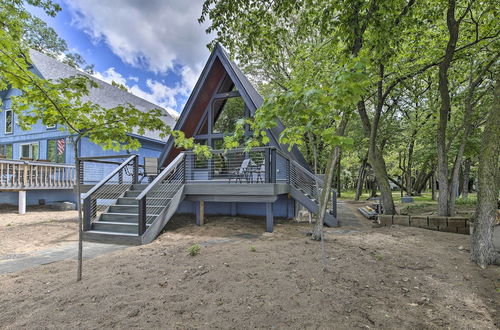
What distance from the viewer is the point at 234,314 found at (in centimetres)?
279

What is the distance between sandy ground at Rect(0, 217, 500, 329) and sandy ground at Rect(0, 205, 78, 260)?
2.15 meters

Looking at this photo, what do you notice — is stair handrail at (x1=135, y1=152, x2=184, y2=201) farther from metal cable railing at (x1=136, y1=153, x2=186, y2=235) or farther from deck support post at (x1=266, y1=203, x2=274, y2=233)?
deck support post at (x1=266, y1=203, x2=274, y2=233)

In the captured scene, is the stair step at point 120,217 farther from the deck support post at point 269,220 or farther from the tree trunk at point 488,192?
the tree trunk at point 488,192

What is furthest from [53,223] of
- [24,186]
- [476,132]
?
[476,132]

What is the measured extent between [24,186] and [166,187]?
806 cm

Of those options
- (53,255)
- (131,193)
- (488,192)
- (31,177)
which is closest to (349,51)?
(488,192)

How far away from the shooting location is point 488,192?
420 centimetres

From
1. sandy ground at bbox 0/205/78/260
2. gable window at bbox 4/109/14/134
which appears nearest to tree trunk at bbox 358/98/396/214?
sandy ground at bbox 0/205/78/260

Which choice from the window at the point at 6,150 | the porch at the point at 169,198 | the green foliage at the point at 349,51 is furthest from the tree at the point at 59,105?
the window at the point at 6,150

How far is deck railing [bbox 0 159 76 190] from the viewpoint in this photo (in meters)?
10.8

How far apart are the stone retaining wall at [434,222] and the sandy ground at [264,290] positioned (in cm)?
182

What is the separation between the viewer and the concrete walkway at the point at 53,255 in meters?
4.64

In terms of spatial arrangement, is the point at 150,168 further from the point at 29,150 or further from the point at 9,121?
the point at 9,121

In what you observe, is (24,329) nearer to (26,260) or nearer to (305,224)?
(26,260)
